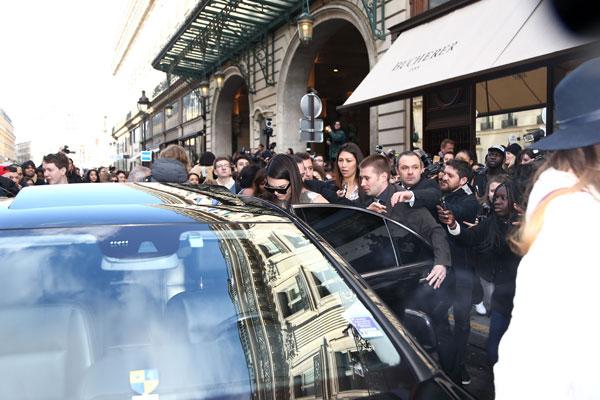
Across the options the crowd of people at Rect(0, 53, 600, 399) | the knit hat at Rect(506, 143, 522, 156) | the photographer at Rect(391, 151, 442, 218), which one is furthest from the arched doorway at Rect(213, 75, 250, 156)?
the photographer at Rect(391, 151, 442, 218)

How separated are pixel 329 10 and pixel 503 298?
1282 cm

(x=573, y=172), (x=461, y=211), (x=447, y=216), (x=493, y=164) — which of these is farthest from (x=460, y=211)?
(x=573, y=172)

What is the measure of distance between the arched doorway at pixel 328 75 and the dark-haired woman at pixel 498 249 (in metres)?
9.61

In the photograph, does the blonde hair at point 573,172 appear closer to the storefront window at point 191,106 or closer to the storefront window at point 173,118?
the storefront window at point 191,106

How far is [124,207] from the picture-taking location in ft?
6.99

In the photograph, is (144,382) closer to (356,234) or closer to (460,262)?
(356,234)

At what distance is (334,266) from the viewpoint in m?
2.06

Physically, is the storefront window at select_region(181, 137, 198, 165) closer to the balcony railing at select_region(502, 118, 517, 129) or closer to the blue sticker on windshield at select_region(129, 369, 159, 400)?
the balcony railing at select_region(502, 118, 517, 129)

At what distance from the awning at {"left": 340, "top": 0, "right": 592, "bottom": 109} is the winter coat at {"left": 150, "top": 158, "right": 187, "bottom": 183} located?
4862 mm

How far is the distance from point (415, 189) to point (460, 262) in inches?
28.0

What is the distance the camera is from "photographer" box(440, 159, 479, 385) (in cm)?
380

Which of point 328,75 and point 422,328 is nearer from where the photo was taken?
point 422,328

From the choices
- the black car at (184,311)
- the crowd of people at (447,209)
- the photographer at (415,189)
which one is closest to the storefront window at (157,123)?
the crowd of people at (447,209)

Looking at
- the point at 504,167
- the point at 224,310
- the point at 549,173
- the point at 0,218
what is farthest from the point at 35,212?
the point at 504,167
